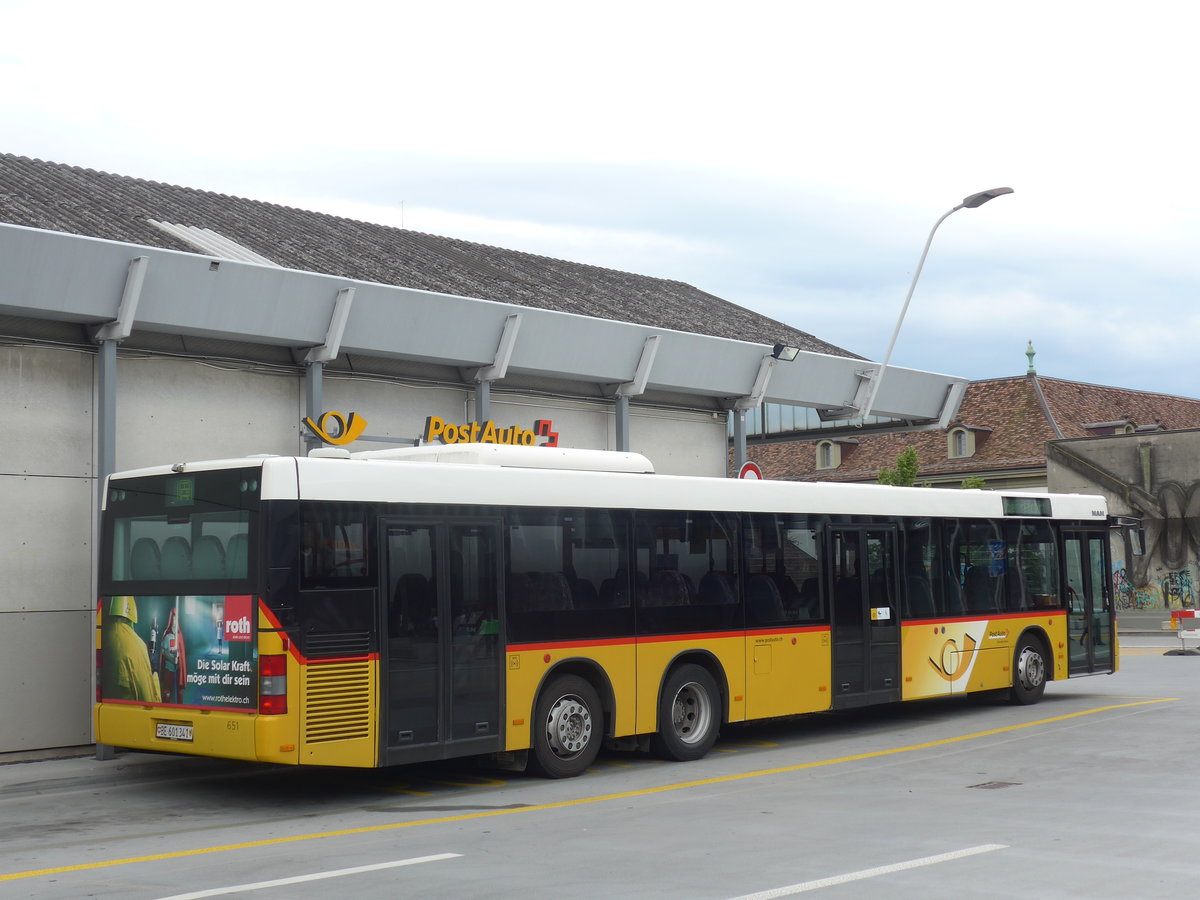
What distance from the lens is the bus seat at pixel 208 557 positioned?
1135cm

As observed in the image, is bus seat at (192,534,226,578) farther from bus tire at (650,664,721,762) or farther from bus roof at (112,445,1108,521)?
bus tire at (650,664,721,762)

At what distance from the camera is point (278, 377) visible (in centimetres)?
1680

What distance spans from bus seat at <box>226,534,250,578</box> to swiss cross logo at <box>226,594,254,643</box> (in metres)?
0.19

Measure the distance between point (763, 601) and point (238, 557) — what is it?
5.79 meters

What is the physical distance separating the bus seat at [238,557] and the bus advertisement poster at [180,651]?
0.60 ft

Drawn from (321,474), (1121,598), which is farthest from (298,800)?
(1121,598)

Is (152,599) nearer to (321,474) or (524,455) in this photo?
(321,474)

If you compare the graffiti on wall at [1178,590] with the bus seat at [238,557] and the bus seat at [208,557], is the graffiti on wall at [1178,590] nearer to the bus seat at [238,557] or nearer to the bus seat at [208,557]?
the bus seat at [208,557]

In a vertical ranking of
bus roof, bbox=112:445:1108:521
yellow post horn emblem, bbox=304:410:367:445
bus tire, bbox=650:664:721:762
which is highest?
yellow post horn emblem, bbox=304:410:367:445

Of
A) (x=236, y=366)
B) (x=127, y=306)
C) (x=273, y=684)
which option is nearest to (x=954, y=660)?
(x=236, y=366)

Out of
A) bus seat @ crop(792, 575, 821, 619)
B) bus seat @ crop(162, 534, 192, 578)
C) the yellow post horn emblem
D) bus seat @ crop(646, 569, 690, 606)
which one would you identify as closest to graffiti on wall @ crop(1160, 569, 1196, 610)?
bus seat @ crop(792, 575, 821, 619)

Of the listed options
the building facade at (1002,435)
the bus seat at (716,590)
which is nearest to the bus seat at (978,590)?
the bus seat at (716,590)

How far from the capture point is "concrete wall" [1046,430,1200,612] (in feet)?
158

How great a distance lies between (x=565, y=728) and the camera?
12.9 m
